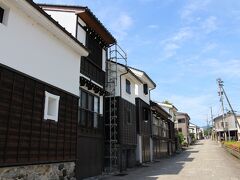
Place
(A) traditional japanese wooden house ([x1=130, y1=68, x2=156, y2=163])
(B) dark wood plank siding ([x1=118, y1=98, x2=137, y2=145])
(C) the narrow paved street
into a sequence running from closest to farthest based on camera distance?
(C) the narrow paved street < (B) dark wood plank siding ([x1=118, y1=98, x2=137, y2=145]) < (A) traditional japanese wooden house ([x1=130, y1=68, x2=156, y2=163])

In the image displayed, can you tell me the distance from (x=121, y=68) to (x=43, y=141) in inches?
505

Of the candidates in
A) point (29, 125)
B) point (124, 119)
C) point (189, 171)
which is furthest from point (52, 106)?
point (189, 171)

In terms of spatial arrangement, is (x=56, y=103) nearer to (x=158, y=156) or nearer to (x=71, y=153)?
(x=71, y=153)

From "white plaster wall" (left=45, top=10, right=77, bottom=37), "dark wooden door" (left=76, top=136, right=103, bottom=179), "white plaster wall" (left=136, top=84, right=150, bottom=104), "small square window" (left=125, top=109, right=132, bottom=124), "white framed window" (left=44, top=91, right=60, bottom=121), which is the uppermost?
"white plaster wall" (left=45, top=10, right=77, bottom=37)

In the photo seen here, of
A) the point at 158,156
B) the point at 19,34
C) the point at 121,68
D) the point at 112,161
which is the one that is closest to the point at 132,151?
the point at 112,161

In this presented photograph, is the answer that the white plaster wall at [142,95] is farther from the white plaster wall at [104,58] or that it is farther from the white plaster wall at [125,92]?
the white plaster wall at [104,58]

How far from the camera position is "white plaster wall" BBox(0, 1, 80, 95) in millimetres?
10297

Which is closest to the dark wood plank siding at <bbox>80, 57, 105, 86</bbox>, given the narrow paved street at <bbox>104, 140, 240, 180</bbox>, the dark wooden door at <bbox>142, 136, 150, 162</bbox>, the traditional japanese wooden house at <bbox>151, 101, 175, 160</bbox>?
the narrow paved street at <bbox>104, 140, 240, 180</bbox>

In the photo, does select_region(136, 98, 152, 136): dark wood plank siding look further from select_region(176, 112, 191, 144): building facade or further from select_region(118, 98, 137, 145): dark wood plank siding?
select_region(176, 112, 191, 144): building facade

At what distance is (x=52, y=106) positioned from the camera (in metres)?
13.0

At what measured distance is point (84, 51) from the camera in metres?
15.5

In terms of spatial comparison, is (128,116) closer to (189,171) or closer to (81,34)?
(189,171)

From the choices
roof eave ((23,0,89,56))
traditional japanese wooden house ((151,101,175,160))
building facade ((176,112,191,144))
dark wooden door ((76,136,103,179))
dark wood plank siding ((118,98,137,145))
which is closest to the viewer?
roof eave ((23,0,89,56))

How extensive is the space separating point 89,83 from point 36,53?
18.1 feet
